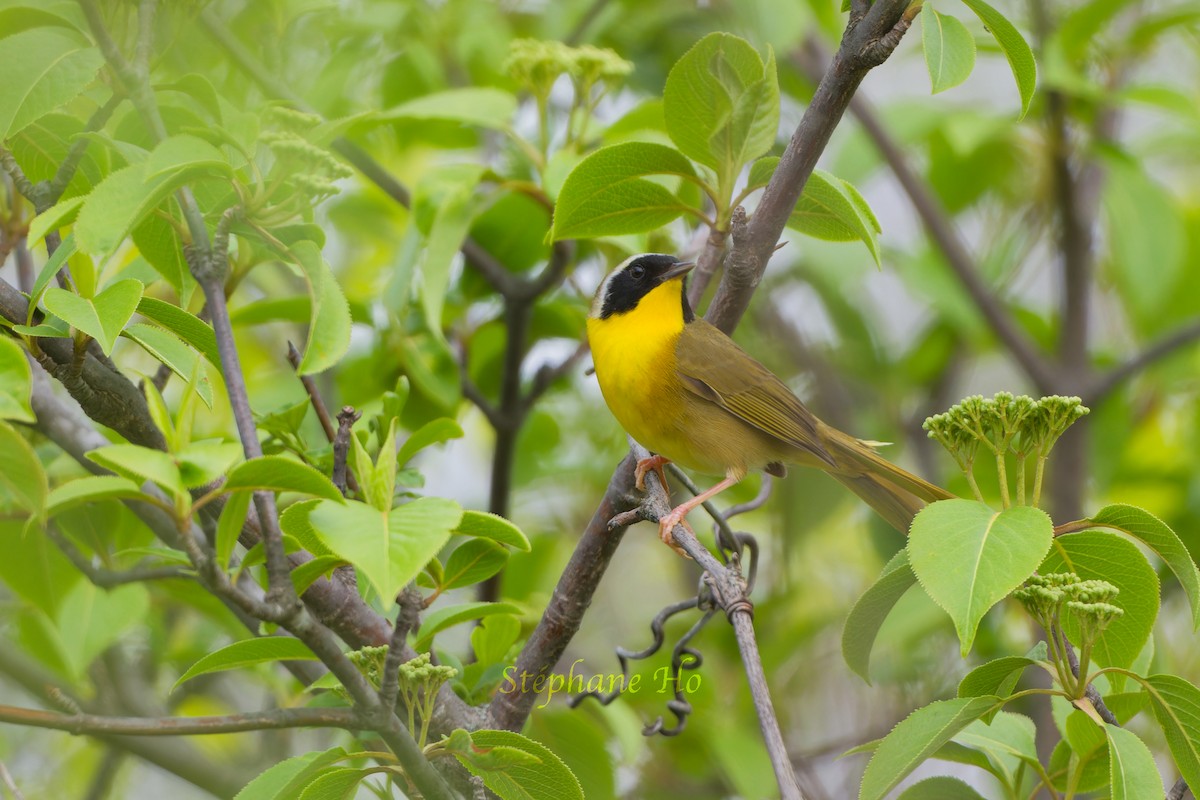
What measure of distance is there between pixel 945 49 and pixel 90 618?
2315mm

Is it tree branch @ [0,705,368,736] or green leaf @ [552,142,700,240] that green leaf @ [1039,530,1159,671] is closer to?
green leaf @ [552,142,700,240]

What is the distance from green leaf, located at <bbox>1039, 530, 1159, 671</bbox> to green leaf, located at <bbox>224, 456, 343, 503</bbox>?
1161mm

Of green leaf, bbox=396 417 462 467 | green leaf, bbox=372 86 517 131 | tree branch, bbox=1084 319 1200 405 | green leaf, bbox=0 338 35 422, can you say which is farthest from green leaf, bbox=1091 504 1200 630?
tree branch, bbox=1084 319 1200 405

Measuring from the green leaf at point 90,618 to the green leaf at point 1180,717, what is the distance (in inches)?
89.6

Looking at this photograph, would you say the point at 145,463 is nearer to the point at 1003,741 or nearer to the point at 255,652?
the point at 255,652

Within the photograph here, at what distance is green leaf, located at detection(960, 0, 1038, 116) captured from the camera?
1.79 m

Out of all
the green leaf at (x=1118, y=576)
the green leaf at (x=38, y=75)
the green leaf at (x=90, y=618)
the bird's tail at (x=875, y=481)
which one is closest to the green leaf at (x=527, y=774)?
the green leaf at (x=1118, y=576)

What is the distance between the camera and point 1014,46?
184 cm

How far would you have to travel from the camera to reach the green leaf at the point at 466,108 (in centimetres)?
289

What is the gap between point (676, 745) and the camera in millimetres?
4191

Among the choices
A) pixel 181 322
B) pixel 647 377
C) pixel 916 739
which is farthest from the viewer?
pixel 647 377

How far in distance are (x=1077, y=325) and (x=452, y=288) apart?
8.15 ft

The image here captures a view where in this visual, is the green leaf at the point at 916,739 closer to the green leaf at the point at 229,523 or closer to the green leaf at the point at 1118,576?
the green leaf at the point at 1118,576

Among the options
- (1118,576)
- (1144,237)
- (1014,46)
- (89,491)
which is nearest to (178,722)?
(89,491)
